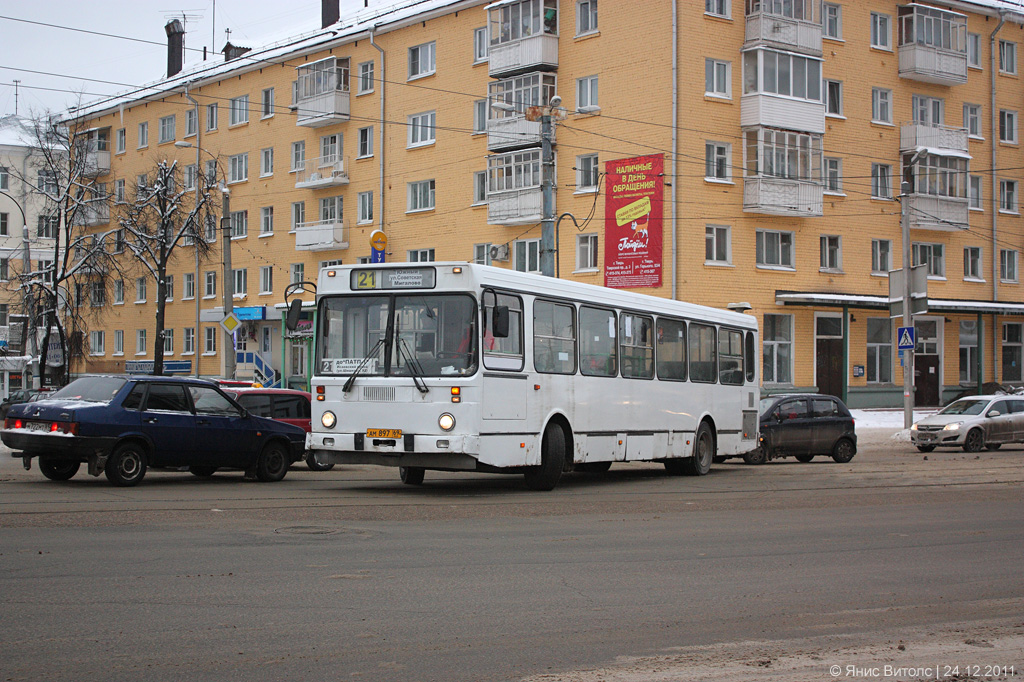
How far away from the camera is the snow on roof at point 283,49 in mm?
50419

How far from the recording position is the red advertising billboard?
40531 mm

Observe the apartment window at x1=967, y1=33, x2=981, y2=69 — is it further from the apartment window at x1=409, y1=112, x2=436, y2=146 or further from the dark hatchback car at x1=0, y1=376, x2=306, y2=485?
the dark hatchback car at x1=0, y1=376, x2=306, y2=485

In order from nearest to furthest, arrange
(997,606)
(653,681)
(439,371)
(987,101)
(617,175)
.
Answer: (653,681) → (997,606) → (439,371) → (617,175) → (987,101)

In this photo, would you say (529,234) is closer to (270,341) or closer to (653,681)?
(270,341)

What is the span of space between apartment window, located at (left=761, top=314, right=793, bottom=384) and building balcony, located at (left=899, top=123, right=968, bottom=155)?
9.72m

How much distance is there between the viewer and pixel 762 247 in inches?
1679

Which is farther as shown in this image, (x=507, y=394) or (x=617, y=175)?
(x=617, y=175)

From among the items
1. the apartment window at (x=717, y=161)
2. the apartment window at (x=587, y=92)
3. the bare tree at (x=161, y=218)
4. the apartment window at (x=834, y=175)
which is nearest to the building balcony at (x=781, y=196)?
the apartment window at (x=717, y=161)

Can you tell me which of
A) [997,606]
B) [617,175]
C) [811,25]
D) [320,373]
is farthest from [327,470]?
→ [811,25]

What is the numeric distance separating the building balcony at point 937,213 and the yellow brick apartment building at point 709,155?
8 cm

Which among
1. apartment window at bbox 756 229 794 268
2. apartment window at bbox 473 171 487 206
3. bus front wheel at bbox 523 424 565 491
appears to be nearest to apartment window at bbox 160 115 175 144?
apartment window at bbox 473 171 487 206

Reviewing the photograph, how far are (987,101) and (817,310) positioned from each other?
553 inches

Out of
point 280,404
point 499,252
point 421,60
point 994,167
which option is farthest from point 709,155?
point 280,404

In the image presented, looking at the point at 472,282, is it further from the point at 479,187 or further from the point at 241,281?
the point at 241,281
